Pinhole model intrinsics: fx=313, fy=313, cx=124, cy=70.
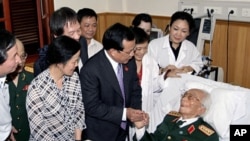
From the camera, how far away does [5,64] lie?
158 cm

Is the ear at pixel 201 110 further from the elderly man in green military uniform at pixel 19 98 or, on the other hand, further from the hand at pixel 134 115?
the elderly man in green military uniform at pixel 19 98

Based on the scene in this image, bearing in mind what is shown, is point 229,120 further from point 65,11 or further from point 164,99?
point 65,11

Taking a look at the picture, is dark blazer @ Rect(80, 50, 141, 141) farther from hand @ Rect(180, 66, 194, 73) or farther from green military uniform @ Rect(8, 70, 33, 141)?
hand @ Rect(180, 66, 194, 73)

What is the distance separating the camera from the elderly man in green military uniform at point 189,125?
2.01 meters

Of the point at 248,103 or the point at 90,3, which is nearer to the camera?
the point at 248,103

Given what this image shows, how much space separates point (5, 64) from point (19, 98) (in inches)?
19.3

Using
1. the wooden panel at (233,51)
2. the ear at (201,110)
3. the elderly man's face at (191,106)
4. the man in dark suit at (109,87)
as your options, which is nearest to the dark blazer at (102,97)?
the man in dark suit at (109,87)

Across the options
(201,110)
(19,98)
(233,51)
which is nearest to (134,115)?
(201,110)

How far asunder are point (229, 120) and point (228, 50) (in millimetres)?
1626

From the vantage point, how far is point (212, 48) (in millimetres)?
3754

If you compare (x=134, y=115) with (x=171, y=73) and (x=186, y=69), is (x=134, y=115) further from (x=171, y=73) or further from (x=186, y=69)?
(x=186, y=69)

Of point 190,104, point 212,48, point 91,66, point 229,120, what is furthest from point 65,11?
point 212,48

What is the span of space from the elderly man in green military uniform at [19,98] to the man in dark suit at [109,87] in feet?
1.28

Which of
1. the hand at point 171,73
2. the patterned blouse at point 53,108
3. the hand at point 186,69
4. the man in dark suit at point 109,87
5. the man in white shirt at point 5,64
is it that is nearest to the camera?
the man in white shirt at point 5,64
